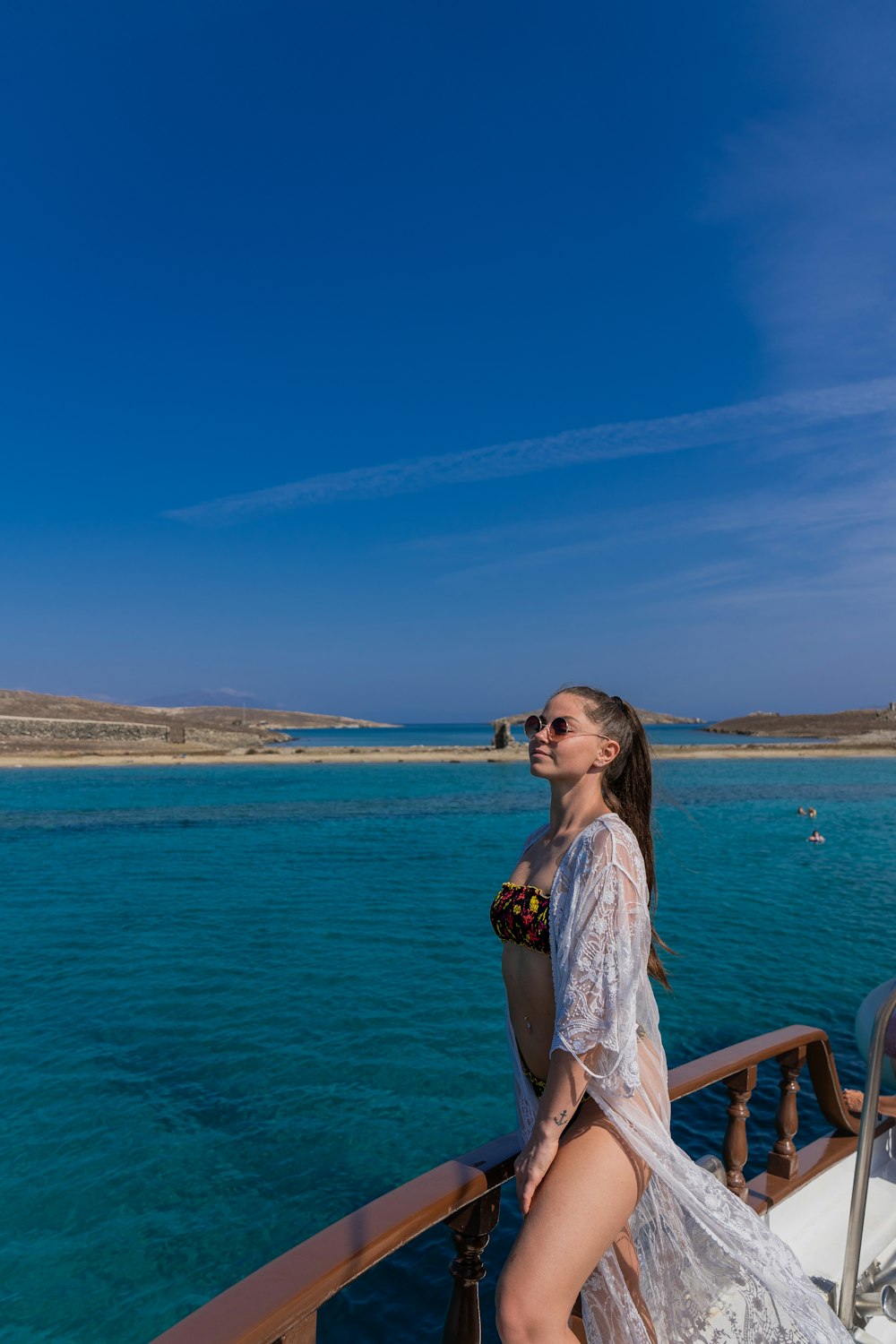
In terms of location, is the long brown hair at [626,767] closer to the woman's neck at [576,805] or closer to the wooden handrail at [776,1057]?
the woman's neck at [576,805]

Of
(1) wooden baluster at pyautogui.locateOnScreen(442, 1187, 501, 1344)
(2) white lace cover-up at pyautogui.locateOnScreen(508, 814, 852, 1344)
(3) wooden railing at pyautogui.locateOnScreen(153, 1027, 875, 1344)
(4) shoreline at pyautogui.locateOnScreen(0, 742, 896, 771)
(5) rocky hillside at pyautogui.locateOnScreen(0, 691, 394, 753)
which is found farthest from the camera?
(5) rocky hillside at pyautogui.locateOnScreen(0, 691, 394, 753)

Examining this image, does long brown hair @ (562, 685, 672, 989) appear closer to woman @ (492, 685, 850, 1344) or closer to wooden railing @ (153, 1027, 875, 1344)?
woman @ (492, 685, 850, 1344)

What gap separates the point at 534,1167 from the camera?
204 centimetres

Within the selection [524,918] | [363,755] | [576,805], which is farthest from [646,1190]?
[363,755]

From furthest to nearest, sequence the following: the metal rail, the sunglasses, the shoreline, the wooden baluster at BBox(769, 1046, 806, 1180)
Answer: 1. the shoreline
2. the wooden baluster at BBox(769, 1046, 806, 1180)
3. the sunglasses
4. the metal rail

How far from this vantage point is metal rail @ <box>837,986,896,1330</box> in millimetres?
2572

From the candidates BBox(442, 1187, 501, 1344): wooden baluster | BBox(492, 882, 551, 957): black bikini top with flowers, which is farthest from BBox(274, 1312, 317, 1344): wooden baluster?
BBox(492, 882, 551, 957): black bikini top with flowers

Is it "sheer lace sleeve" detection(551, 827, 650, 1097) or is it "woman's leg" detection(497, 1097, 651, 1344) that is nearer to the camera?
"woman's leg" detection(497, 1097, 651, 1344)

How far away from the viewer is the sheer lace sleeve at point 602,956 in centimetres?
207

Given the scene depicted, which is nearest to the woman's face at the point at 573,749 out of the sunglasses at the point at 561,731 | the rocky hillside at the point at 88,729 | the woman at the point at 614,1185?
the sunglasses at the point at 561,731

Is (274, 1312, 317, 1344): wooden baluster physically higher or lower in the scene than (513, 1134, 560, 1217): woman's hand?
lower

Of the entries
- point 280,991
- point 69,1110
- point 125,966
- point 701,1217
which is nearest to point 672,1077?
point 701,1217

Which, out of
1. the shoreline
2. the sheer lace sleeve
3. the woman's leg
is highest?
the sheer lace sleeve

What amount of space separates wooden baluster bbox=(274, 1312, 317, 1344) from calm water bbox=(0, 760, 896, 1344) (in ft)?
6.29
